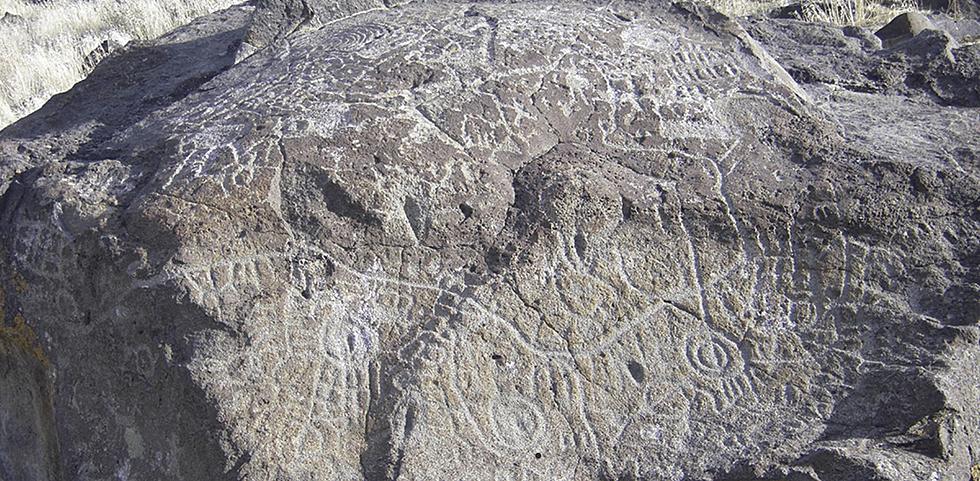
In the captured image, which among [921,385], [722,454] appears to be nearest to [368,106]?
[722,454]

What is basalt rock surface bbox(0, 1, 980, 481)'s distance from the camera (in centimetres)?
246

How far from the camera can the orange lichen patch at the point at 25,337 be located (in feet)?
8.83

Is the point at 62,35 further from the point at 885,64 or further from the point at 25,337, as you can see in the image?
the point at 885,64

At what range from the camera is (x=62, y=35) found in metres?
7.79

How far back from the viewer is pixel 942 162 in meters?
2.89

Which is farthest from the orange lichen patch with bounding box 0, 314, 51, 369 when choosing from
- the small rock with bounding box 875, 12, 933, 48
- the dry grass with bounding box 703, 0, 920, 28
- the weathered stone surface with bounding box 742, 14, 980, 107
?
the dry grass with bounding box 703, 0, 920, 28

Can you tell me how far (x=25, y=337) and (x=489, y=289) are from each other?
130 cm

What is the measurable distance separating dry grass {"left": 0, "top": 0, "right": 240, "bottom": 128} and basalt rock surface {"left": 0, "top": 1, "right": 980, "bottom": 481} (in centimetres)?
377

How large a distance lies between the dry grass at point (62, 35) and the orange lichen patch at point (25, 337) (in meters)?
3.51

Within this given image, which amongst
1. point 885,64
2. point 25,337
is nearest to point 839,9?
point 885,64

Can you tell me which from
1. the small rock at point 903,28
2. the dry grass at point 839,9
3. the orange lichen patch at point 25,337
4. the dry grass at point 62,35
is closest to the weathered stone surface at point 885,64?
the small rock at point 903,28

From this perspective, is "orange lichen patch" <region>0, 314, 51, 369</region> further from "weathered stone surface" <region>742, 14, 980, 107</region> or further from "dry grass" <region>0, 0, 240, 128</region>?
"dry grass" <region>0, 0, 240, 128</region>

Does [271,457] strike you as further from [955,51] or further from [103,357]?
[955,51]

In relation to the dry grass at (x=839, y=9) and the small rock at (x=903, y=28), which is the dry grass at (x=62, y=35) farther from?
the small rock at (x=903, y=28)
